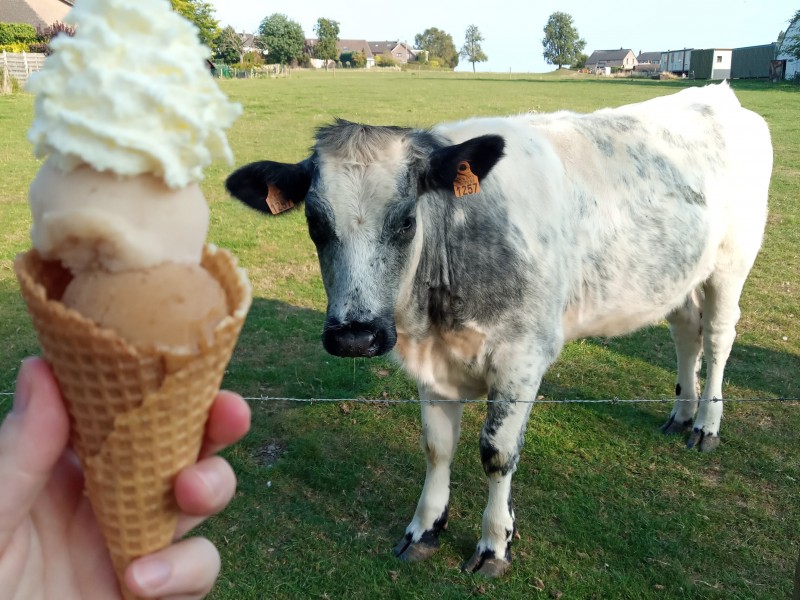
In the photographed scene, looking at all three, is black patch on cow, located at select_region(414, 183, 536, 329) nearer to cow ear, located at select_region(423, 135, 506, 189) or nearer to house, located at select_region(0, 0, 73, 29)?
cow ear, located at select_region(423, 135, 506, 189)

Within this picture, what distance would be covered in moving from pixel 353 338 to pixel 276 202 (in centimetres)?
103

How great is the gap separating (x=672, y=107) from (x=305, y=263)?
17.2 feet

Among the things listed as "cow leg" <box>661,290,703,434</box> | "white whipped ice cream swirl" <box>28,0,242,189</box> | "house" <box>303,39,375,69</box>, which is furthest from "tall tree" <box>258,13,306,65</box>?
"white whipped ice cream swirl" <box>28,0,242,189</box>

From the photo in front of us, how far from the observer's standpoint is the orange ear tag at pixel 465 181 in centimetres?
363

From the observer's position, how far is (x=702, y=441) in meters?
5.26

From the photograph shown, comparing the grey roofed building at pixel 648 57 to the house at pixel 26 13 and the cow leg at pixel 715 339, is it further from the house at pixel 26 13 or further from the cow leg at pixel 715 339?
the cow leg at pixel 715 339

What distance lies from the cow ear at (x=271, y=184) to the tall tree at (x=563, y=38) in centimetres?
13500

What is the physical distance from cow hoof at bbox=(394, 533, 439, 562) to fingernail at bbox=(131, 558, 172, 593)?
2.72 metres

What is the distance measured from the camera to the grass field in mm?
3924

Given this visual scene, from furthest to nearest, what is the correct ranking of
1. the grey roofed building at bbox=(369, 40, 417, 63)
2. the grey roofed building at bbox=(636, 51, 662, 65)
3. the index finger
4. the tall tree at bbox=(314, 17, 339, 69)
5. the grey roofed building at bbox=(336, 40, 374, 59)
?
the grey roofed building at bbox=(369, 40, 417, 63) → the grey roofed building at bbox=(336, 40, 374, 59) → the grey roofed building at bbox=(636, 51, 662, 65) → the tall tree at bbox=(314, 17, 339, 69) → the index finger

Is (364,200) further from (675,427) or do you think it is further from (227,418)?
(675,427)

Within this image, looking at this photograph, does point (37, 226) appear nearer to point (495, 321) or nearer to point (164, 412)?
point (164, 412)

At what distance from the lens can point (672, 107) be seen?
5207mm

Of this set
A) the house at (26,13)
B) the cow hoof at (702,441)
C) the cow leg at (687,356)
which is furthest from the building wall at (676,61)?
the cow hoof at (702,441)
